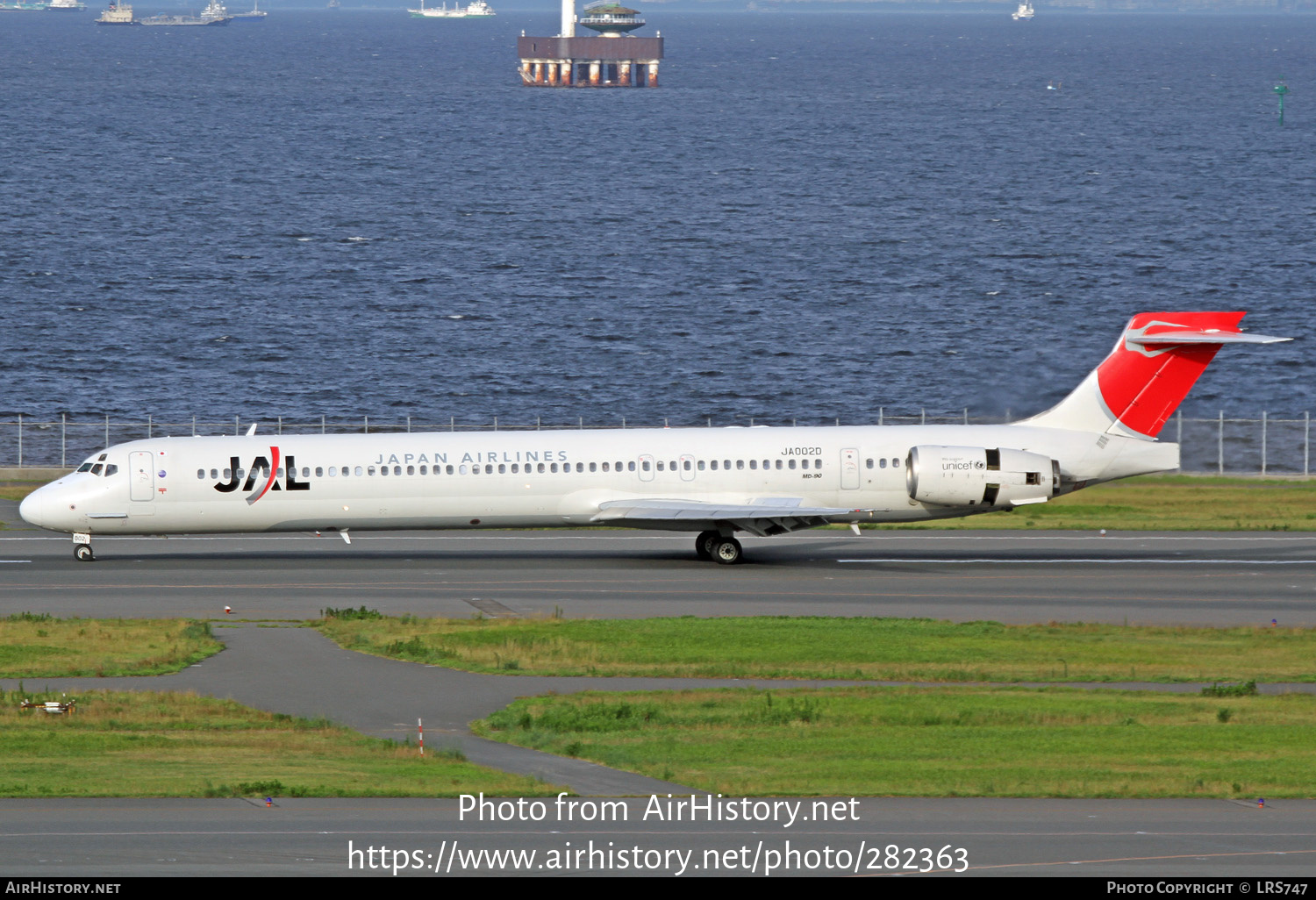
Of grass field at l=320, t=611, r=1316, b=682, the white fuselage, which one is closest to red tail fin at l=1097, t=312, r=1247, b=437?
the white fuselage

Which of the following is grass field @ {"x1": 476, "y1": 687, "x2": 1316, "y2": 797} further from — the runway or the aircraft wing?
the aircraft wing

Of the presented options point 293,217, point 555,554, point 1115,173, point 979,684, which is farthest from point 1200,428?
point 1115,173

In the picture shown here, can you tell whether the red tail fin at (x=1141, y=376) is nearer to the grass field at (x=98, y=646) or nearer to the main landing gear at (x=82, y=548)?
the grass field at (x=98, y=646)

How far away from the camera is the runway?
43.0m

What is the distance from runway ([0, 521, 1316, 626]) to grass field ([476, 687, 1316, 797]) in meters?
10.0

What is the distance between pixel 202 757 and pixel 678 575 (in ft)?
74.0

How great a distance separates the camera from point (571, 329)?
110m

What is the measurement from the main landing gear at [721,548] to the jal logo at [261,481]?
38.5ft

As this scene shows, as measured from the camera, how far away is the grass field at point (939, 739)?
82.6 ft

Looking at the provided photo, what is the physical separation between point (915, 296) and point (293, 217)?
199 feet

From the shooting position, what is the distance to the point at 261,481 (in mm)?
48688

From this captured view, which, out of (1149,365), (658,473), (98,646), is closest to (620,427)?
(658,473)

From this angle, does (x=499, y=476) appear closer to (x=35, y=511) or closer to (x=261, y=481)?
(x=261, y=481)

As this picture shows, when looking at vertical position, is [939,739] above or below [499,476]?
below
